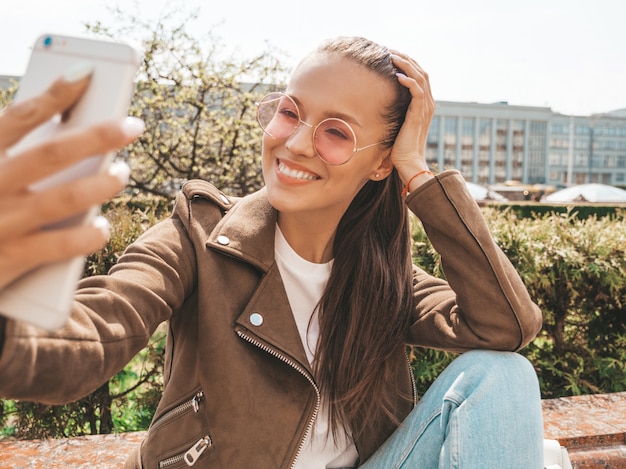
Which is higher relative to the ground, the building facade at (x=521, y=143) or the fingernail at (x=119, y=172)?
the fingernail at (x=119, y=172)

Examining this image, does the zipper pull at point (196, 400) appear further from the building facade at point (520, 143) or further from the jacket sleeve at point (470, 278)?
the building facade at point (520, 143)

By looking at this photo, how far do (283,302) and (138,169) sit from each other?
8.07m

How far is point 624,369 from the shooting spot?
389 centimetres

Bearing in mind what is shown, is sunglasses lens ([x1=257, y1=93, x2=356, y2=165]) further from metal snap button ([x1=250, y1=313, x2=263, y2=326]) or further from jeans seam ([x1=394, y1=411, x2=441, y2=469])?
jeans seam ([x1=394, y1=411, x2=441, y2=469])

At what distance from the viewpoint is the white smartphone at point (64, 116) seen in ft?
2.95

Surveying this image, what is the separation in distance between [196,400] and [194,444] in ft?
0.41

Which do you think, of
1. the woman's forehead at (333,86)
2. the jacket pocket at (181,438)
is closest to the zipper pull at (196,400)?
the jacket pocket at (181,438)

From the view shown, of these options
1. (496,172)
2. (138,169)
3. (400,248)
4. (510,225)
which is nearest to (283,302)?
(400,248)

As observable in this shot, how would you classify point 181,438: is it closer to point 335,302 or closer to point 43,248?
point 335,302

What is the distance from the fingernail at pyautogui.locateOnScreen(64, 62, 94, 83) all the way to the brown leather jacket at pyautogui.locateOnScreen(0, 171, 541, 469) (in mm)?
642

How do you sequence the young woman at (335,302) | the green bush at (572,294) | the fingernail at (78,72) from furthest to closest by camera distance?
the green bush at (572,294) < the young woman at (335,302) < the fingernail at (78,72)

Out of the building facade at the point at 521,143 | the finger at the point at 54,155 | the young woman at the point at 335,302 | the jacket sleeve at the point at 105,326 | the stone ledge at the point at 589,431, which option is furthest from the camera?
the building facade at the point at 521,143

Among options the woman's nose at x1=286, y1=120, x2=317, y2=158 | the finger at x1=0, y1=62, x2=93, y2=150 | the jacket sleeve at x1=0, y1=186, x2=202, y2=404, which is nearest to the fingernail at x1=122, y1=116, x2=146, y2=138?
the finger at x1=0, y1=62, x2=93, y2=150

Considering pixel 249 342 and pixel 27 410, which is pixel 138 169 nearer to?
pixel 27 410
